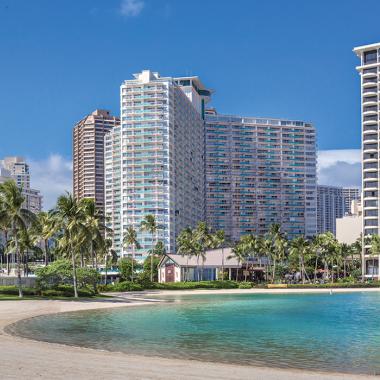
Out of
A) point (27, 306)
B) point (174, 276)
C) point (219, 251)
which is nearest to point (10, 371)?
point (27, 306)

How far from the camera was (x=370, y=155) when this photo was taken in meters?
186

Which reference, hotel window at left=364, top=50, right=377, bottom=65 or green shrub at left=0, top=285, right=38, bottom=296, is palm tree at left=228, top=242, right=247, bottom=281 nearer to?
hotel window at left=364, top=50, right=377, bottom=65

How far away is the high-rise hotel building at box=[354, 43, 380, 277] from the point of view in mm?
183250

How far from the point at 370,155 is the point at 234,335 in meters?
155

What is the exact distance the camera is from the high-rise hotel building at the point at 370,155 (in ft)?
601

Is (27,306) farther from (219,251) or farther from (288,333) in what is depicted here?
(219,251)

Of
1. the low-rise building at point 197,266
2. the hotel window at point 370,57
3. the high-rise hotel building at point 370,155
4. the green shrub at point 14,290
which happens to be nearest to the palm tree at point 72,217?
the green shrub at point 14,290

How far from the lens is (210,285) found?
127938 millimetres

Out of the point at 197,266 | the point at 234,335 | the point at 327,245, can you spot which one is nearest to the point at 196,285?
the point at 197,266

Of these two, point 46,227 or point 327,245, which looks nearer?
point 46,227

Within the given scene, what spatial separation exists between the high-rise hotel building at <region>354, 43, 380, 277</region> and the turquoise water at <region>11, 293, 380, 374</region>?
409ft

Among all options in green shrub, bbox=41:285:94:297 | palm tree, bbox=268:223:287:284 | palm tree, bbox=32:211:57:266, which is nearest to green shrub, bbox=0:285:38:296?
green shrub, bbox=41:285:94:297

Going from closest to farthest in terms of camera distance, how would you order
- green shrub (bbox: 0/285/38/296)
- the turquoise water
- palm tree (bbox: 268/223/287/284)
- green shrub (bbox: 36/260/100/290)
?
1. the turquoise water
2. green shrub (bbox: 0/285/38/296)
3. green shrub (bbox: 36/260/100/290)
4. palm tree (bbox: 268/223/287/284)

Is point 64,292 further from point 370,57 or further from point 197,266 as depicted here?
point 370,57
